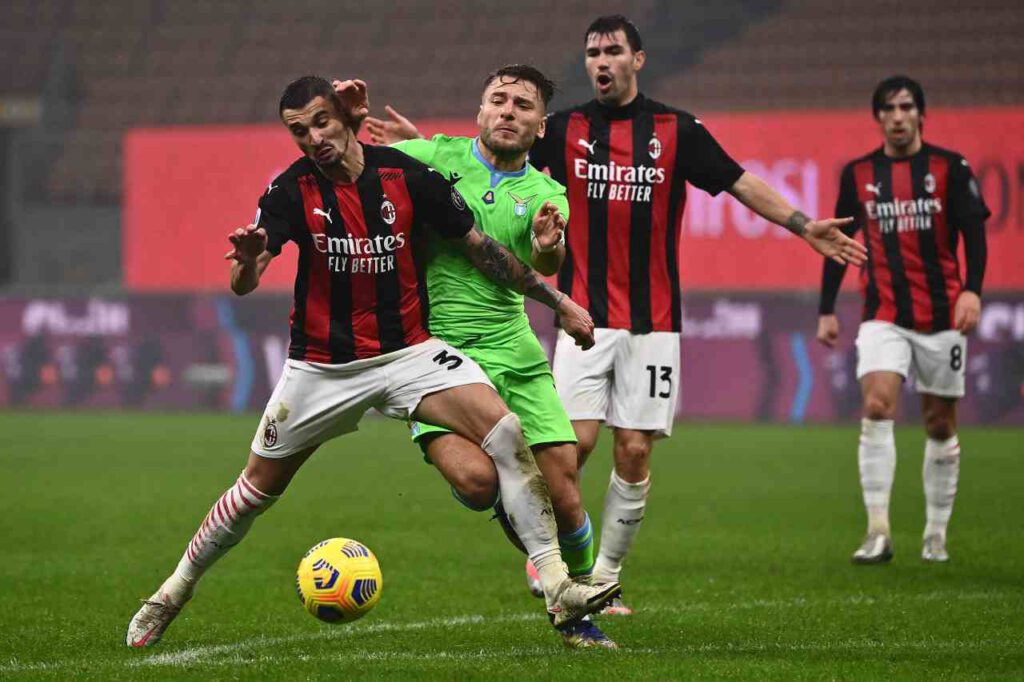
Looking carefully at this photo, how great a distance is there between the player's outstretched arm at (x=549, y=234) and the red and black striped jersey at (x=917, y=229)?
337cm

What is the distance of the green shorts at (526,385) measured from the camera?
6.05 m

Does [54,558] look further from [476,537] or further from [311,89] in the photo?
[311,89]

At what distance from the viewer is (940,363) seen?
8.74m

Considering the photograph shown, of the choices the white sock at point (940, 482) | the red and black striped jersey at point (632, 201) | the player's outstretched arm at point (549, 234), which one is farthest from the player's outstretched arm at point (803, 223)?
the white sock at point (940, 482)

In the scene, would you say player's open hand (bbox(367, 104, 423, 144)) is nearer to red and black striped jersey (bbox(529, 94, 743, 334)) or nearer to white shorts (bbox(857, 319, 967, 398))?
red and black striped jersey (bbox(529, 94, 743, 334))

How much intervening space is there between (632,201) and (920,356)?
7.80 feet

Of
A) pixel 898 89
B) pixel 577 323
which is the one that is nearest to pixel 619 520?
pixel 577 323

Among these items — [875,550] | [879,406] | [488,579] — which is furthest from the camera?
[879,406]

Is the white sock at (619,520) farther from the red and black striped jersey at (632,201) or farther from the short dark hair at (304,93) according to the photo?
the short dark hair at (304,93)

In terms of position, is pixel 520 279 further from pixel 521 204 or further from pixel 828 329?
pixel 828 329

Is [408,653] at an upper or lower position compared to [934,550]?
upper

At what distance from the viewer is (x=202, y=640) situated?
238 inches

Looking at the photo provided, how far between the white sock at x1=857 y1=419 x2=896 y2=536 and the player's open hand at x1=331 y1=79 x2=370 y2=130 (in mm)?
4037

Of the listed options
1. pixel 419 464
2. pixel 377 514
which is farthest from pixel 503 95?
pixel 419 464
